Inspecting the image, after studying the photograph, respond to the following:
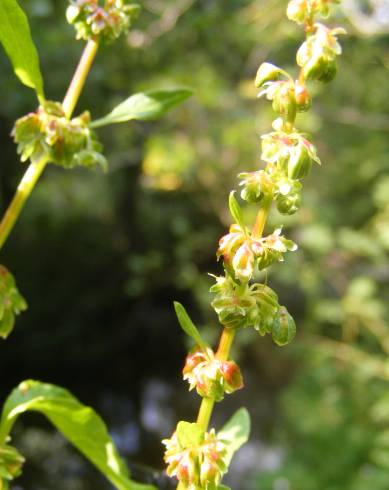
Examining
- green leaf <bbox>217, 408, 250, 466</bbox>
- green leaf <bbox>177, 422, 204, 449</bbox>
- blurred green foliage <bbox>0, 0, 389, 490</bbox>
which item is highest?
blurred green foliage <bbox>0, 0, 389, 490</bbox>

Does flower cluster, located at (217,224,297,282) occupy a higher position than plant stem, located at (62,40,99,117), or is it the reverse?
plant stem, located at (62,40,99,117)

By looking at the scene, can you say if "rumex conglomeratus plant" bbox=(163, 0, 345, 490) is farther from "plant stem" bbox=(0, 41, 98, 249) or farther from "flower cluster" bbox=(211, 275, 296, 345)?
"plant stem" bbox=(0, 41, 98, 249)

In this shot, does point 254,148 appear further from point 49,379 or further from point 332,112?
point 49,379

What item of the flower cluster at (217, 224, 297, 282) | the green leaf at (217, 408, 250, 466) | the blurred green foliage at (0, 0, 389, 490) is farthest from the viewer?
the blurred green foliage at (0, 0, 389, 490)

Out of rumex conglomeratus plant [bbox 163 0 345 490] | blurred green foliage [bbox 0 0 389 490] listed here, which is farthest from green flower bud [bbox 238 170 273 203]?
blurred green foliage [bbox 0 0 389 490]

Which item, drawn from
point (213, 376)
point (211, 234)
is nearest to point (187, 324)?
point (213, 376)

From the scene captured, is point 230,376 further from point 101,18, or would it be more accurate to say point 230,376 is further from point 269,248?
point 101,18
